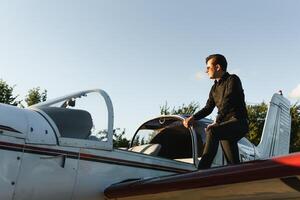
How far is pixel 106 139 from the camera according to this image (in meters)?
5.40

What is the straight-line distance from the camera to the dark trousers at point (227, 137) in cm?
515

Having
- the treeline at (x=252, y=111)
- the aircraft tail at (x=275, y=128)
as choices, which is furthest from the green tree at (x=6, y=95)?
the aircraft tail at (x=275, y=128)

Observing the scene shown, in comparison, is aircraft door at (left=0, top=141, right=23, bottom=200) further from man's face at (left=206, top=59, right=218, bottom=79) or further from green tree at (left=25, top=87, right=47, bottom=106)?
green tree at (left=25, top=87, right=47, bottom=106)

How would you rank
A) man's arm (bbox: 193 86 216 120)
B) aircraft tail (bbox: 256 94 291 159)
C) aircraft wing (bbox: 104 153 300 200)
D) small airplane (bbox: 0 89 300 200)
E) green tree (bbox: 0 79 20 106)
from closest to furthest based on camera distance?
aircraft wing (bbox: 104 153 300 200), small airplane (bbox: 0 89 300 200), man's arm (bbox: 193 86 216 120), aircraft tail (bbox: 256 94 291 159), green tree (bbox: 0 79 20 106)

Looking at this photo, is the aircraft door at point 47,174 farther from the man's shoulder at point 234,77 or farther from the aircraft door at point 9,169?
the man's shoulder at point 234,77

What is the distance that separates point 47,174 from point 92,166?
0.63 metres

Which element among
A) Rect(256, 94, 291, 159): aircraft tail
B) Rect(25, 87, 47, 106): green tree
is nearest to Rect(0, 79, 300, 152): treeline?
Rect(25, 87, 47, 106): green tree

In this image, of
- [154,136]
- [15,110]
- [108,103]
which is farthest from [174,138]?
[15,110]

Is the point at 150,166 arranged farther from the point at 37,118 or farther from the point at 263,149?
the point at 263,149

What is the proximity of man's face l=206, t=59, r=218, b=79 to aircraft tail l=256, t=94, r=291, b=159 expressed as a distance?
429 centimetres

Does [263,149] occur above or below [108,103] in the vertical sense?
below

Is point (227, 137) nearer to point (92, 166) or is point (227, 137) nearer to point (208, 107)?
point (208, 107)

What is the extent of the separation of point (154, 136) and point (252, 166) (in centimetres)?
358

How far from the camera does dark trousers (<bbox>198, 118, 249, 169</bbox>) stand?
5152mm
